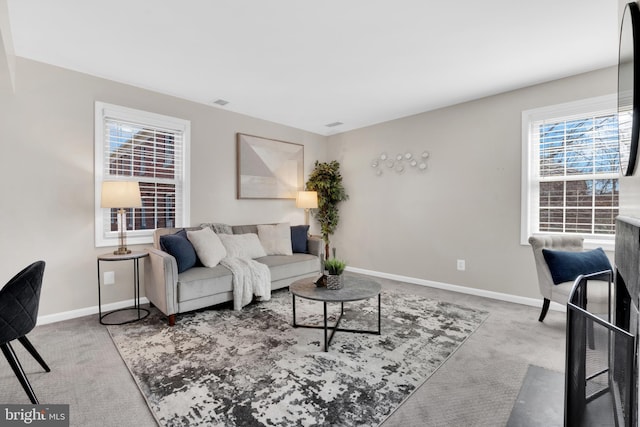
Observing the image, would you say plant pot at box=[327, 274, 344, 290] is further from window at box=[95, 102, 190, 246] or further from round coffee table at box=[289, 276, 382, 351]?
window at box=[95, 102, 190, 246]

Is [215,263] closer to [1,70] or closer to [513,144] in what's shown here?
[1,70]

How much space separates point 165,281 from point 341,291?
→ 5.34 feet

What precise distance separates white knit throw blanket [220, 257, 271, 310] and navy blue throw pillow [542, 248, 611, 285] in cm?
279

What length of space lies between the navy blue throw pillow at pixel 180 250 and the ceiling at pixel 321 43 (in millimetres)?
1684

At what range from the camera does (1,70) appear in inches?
94.1

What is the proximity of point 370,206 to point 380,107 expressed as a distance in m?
1.56

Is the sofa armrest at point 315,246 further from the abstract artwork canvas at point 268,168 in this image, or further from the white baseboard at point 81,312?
the white baseboard at point 81,312

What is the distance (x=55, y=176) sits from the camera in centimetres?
300

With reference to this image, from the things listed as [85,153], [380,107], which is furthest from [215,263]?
[380,107]

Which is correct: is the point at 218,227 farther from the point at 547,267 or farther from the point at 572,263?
the point at 572,263

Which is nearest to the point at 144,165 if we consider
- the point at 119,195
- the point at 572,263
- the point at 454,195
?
the point at 119,195

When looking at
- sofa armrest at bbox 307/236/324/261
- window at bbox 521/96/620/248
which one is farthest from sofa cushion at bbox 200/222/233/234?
window at bbox 521/96/620/248

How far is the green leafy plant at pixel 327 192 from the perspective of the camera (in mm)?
5262

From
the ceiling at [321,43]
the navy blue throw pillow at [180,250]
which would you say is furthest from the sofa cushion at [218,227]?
the ceiling at [321,43]
